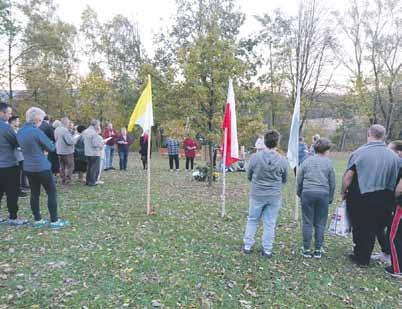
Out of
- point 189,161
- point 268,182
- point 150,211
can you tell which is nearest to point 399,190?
point 268,182

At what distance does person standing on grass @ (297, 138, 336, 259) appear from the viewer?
5.38 metres

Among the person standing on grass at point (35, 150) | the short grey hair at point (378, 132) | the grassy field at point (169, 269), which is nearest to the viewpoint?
the grassy field at point (169, 269)

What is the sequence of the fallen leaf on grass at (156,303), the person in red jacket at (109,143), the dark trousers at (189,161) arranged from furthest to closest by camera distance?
1. the dark trousers at (189,161)
2. the person in red jacket at (109,143)
3. the fallen leaf on grass at (156,303)

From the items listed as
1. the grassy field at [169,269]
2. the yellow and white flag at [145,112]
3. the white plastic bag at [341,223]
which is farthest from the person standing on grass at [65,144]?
the white plastic bag at [341,223]

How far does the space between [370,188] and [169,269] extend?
305cm

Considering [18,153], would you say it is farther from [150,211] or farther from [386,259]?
[386,259]

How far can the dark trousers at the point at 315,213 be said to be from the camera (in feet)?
17.6

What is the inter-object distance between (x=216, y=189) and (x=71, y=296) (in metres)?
8.15

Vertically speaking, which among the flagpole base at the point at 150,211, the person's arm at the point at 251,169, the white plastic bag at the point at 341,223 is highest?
the person's arm at the point at 251,169

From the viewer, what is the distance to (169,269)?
4.85m

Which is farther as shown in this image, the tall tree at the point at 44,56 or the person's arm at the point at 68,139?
the tall tree at the point at 44,56

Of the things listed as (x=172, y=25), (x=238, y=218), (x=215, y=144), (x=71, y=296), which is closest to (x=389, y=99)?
(x=172, y=25)

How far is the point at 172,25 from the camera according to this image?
108ft

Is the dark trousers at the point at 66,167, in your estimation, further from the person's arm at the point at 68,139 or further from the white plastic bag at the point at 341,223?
the white plastic bag at the point at 341,223
